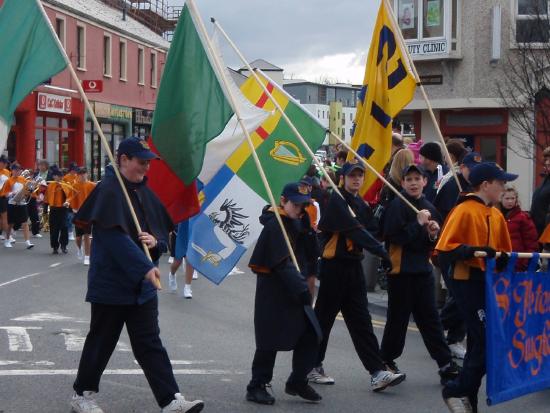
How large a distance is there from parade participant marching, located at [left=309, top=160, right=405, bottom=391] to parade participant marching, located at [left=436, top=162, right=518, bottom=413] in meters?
0.99

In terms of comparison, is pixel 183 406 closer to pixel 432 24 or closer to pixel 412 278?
pixel 412 278

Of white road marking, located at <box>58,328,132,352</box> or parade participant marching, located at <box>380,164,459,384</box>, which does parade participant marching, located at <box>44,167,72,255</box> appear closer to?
white road marking, located at <box>58,328,132,352</box>

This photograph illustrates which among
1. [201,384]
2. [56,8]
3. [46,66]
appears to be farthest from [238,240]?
[56,8]

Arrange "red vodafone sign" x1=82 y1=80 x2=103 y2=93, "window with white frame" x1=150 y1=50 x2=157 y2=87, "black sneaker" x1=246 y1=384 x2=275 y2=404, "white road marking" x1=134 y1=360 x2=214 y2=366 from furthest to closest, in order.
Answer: "window with white frame" x1=150 y1=50 x2=157 y2=87, "red vodafone sign" x1=82 y1=80 x2=103 y2=93, "white road marking" x1=134 y1=360 x2=214 y2=366, "black sneaker" x1=246 y1=384 x2=275 y2=404

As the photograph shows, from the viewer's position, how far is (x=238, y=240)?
342 inches

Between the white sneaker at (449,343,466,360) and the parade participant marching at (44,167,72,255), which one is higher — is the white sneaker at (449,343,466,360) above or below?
below

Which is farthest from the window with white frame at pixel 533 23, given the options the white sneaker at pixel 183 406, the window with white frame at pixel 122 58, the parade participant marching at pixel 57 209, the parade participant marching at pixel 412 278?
the window with white frame at pixel 122 58

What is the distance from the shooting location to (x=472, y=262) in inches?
259

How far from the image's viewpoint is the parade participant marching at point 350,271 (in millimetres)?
7566

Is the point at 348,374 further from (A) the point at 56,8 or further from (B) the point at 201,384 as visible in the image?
(A) the point at 56,8

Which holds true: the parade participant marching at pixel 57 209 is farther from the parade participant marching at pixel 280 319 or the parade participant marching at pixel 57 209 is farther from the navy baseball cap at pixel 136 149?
the navy baseball cap at pixel 136 149

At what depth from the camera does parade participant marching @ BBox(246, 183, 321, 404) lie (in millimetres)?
7133

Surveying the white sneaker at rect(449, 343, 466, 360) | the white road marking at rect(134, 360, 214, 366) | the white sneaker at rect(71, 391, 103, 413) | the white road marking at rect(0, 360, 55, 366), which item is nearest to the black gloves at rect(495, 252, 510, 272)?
the white sneaker at rect(449, 343, 466, 360)

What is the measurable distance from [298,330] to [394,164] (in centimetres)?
236
